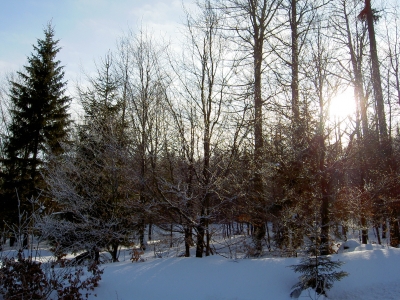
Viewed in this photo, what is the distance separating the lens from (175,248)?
9492 mm

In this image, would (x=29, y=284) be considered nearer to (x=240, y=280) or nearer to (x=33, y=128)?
(x=240, y=280)

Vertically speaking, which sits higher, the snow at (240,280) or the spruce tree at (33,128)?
the spruce tree at (33,128)

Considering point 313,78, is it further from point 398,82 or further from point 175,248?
point 398,82

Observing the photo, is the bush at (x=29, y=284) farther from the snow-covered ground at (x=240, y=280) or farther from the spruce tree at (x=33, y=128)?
the spruce tree at (x=33, y=128)

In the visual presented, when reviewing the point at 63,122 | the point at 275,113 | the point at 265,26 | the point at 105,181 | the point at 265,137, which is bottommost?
the point at 105,181

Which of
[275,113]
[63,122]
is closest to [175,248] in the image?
[275,113]

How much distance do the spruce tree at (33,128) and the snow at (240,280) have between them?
40.3ft

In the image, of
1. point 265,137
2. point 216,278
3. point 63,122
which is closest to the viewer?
point 216,278

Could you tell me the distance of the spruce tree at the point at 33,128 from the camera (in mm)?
16828

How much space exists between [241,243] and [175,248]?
2013 mm

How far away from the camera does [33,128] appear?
17.5 meters

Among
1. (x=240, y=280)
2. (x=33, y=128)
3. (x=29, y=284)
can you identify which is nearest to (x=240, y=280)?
(x=240, y=280)

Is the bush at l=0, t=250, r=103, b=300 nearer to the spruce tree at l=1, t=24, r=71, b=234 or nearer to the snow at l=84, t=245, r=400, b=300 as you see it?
the snow at l=84, t=245, r=400, b=300

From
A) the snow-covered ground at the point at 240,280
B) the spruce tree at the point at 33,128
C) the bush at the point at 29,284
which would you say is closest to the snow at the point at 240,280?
the snow-covered ground at the point at 240,280
